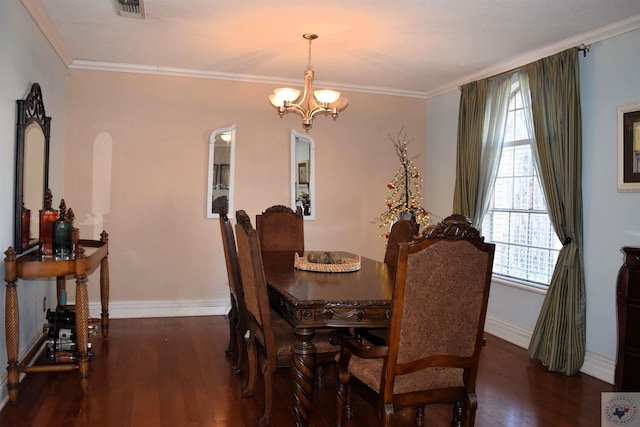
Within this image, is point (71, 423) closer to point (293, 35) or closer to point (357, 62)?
point (293, 35)

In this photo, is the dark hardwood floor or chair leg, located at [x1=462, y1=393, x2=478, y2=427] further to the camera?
the dark hardwood floor

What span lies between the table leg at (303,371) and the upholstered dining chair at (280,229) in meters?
2.17

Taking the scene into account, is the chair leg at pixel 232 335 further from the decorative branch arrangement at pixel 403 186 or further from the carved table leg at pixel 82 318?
the decorative branch arrangement at pixel 403 186

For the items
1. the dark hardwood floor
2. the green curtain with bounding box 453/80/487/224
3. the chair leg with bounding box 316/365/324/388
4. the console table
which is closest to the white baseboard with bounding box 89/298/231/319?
the dark hardwood floor

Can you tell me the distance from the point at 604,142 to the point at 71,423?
156 inches

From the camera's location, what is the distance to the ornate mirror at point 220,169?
5254mm

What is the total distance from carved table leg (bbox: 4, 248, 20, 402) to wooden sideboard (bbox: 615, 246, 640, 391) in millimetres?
3701

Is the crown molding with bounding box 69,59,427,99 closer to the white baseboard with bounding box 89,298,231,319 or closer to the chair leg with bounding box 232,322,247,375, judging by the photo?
the white baseboard with bounding box 89,298,231,319

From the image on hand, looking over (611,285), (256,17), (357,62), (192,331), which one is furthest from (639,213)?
(192,331)

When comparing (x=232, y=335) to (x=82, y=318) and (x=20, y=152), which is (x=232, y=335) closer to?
(x=82, y=318)

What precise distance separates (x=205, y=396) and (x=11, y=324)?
47.7 inches

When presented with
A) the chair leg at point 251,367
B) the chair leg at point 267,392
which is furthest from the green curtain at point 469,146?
the chair leg at point 267,392

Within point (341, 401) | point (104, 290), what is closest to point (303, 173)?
point (104, 290)

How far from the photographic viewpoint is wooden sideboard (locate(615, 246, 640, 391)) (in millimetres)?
3109
